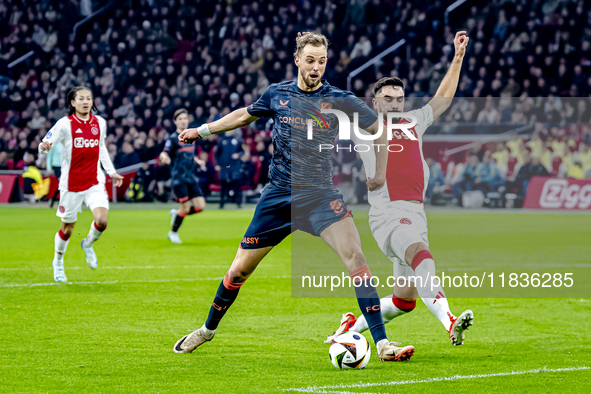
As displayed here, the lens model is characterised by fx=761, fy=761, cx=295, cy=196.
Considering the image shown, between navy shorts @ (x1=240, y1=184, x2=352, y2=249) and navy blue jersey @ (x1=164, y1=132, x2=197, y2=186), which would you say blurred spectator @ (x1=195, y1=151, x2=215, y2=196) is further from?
navy shorts @ (x1=240, y1=184, x2=352, y2=249)

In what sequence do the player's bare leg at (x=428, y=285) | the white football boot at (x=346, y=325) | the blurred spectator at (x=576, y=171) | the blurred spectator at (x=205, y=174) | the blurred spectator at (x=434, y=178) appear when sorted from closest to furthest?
the player's bare leg at (x=428, y=285), the white football boot at (x=346, y=325), the blurred spectator at (x=434, y=178), the blurred spectator at (x=576, y=171), the blurred spectator at (x=205, y=174)

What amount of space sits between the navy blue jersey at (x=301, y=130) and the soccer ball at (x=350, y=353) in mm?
1101

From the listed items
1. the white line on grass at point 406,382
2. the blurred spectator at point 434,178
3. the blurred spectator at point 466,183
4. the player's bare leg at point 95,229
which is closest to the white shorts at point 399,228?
the white line on grass at point 406,382

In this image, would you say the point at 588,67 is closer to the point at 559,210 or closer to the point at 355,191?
the point at 559,210

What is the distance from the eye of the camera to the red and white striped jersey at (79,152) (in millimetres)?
9523

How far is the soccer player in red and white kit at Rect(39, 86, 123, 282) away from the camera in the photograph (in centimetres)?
943

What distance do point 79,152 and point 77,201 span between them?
618 millimetres

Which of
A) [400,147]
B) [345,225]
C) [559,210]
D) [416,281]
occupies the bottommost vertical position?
[559,210]

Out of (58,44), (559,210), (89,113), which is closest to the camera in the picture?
(89,113)

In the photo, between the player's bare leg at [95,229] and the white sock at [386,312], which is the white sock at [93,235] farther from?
the white sock at [386,312]

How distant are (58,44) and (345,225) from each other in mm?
27871

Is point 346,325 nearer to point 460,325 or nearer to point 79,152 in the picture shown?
point 460,325

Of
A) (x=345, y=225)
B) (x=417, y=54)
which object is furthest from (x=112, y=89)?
(x=345, y=225)

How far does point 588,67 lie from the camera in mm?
24375
